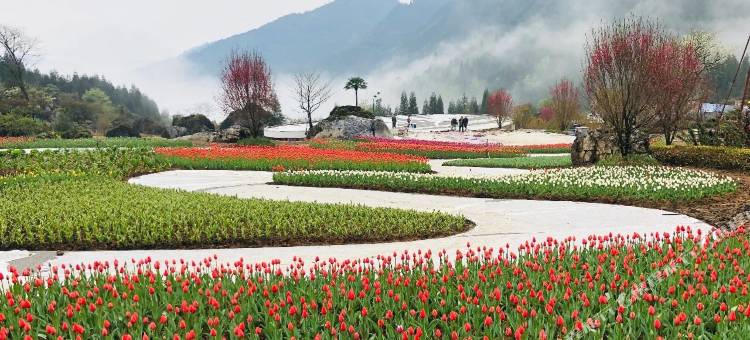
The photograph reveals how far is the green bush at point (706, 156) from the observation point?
18250mm

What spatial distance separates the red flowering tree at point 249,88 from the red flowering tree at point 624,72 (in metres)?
23.4

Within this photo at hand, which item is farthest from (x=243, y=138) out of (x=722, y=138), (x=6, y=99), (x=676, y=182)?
(x=6, y=99)

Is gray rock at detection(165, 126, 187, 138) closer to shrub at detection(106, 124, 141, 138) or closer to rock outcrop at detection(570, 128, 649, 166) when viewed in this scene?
shrub at detection(106, 124, 141, 138)

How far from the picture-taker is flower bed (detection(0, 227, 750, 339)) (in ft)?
14.0

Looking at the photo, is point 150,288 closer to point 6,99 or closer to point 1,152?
point 1,152

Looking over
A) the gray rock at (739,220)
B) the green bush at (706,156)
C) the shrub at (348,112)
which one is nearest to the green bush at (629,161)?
the green bush at (706,156)

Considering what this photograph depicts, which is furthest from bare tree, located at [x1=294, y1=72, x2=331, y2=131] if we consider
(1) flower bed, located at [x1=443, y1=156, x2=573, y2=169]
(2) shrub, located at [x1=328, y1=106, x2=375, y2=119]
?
(1) flower bed, located at [x1=443, y1=156, x2=573, y2=169]

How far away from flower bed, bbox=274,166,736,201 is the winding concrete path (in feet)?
2.28

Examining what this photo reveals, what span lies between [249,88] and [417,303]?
36632 millimetres

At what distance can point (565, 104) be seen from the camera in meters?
63.7

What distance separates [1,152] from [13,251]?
47.9ft

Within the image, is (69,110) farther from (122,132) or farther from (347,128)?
(347,128)

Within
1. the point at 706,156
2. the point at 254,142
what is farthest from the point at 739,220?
the point at 254,142

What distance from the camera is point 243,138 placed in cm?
3950
